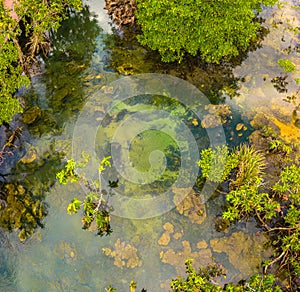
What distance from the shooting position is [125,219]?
1212 cm

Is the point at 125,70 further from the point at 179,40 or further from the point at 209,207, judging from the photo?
the point at 209,207

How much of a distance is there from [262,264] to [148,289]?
406 cm

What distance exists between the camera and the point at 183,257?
37.2 feet

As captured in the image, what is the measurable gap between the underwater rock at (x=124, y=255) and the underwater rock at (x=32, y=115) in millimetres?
6839

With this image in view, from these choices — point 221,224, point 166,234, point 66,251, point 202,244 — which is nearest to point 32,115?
point 66,251

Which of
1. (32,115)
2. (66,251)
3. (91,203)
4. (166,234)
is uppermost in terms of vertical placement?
(32,115)

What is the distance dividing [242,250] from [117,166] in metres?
5.91

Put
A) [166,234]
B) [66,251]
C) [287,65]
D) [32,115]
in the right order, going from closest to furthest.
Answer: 1. [66,251]
2. [166,234]
3. [32,115]
4. [287,65]

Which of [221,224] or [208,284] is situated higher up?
[221,224]

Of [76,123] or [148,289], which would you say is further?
[76,123]

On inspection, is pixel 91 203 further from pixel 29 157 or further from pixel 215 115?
pixel 215 115

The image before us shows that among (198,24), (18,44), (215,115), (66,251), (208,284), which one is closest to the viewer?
(208,284)

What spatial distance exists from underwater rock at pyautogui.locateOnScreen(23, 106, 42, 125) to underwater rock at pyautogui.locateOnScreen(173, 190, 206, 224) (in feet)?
24.0

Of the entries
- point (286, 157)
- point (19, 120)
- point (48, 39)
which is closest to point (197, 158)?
point (286, 157)
